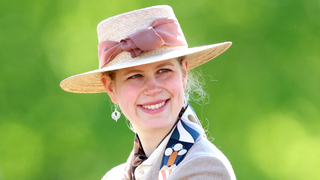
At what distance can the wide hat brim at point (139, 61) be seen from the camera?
5.84 ft

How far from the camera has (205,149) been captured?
1.70m

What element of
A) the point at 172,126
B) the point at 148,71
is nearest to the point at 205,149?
the point at 172,126

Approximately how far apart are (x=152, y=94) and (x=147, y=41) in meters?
0.26

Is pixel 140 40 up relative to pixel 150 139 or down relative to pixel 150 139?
up

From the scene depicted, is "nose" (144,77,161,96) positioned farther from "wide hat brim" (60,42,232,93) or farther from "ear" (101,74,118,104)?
"ear" (101,74,118,104)

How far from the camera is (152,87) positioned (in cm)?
183

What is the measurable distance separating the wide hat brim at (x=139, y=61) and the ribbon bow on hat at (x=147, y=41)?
4cm

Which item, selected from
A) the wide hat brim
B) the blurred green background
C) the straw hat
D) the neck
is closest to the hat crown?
the straw hat

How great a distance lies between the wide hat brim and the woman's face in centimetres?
6

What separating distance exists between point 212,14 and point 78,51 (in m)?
1.69

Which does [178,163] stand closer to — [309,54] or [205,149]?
[205,149]

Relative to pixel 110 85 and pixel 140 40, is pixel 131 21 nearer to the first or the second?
pixel 140 40

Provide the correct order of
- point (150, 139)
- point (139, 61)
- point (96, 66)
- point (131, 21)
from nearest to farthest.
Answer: point (139, 61)
point (131, 21)
point (150, 139)
point (96, 66)

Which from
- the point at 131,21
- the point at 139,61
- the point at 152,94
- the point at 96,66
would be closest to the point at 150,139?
the point at 152,94
